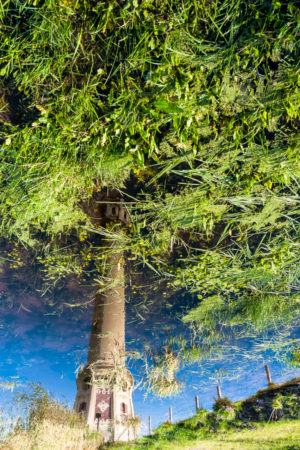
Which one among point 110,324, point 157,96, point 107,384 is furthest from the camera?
point 110,324

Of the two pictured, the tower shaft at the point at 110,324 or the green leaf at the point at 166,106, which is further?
the tower shaft at the point at 110,324

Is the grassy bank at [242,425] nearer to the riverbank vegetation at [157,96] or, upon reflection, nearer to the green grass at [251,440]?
the green grass at [251,440]

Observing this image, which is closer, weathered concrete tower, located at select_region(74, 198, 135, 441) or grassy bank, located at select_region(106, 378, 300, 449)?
weathered concrete tower, located at select_region(74, 198, 135, 441)

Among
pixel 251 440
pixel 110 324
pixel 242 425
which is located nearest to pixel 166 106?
pixel 110 324

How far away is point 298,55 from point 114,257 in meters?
5.59

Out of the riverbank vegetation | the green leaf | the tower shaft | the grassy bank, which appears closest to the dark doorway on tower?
the tower shaft

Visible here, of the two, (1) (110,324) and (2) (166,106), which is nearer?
(2) (166,106)

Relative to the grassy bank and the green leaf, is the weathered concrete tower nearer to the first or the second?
the grassy bank

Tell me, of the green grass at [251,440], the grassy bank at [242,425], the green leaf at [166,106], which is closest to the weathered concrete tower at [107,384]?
the green grass at [251,440]

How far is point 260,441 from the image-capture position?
5.72 metres

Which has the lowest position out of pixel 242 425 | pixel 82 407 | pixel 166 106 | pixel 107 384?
pixel 242 425

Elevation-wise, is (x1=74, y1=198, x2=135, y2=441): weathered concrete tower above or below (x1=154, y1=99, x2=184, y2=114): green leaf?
below

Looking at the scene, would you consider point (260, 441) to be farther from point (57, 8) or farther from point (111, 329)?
point (57, 8)

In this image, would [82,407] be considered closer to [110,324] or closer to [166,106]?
[110,324]
